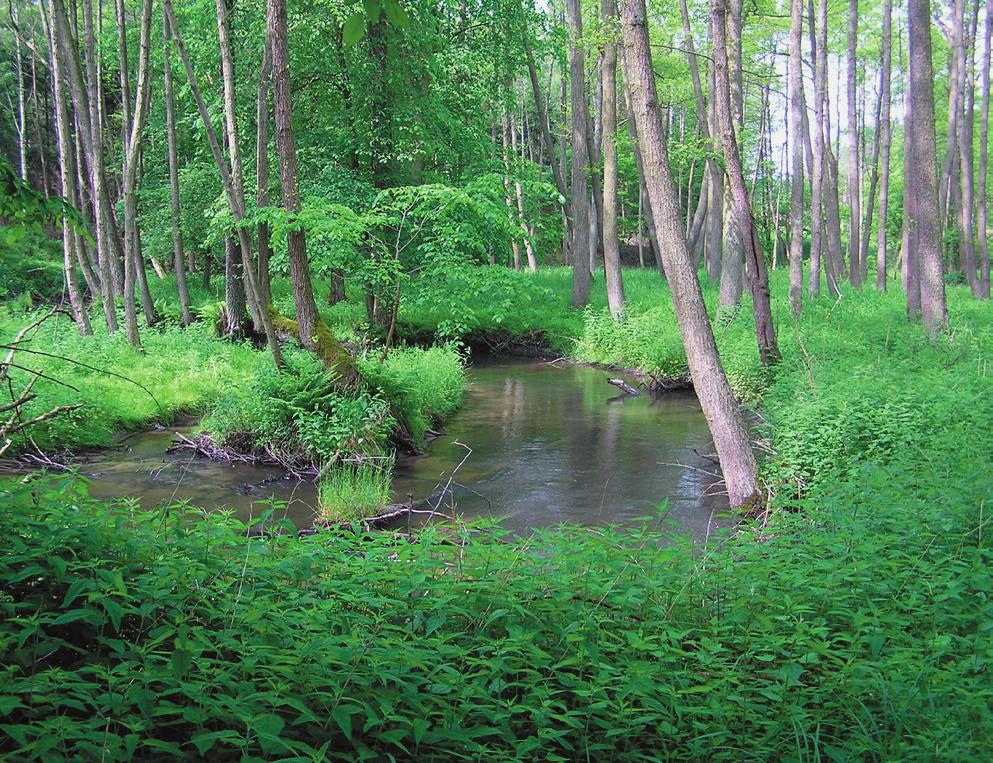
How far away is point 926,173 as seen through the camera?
11906 mm

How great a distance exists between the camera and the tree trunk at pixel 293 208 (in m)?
9.44

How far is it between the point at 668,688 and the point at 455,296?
382 inches

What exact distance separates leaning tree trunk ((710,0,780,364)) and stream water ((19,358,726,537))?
1909 millimetres

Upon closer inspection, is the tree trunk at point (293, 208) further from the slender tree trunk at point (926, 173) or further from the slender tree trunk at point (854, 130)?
the slender tree trunk at point (854, 130)

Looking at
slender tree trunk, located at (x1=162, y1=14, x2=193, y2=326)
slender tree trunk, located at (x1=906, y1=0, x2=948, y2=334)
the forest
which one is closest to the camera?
the forest

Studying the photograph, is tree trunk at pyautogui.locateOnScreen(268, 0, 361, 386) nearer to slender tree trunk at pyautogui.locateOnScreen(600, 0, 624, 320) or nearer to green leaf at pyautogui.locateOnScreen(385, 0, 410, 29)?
green leaf at pyautogui.locateOnScreen(385, 0, 410, 29)

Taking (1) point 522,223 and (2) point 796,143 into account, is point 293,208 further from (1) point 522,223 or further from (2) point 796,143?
(2) point 796,143

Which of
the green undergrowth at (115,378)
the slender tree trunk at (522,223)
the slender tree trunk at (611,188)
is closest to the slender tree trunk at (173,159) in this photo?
the green undergrowth at (115,378)

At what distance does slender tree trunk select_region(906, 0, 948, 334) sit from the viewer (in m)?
11.8

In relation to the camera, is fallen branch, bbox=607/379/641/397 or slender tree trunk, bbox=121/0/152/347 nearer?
slender tree trunk, bbox=121/0/152/347

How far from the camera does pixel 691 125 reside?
159 ft

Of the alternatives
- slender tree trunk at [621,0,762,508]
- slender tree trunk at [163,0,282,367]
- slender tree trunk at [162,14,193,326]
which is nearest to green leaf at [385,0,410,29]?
slender tree trunk at [621,0,762,508]

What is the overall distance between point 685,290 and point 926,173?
276 inches

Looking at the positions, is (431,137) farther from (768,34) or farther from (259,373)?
(768,34)
